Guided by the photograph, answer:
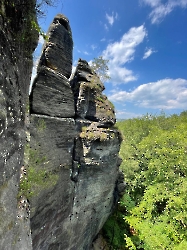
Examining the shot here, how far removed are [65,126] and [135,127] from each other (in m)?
22.4

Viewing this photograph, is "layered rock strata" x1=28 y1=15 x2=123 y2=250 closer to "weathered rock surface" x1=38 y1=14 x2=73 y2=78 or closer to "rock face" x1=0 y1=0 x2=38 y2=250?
"weathered rock surface" x1=38 y1=14 x2=73 y2=78

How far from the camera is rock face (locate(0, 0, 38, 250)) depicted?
3.60 meters

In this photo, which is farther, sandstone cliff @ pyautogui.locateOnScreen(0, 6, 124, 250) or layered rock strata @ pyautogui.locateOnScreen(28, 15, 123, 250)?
layered rock strata @ pyautogui.locateOnScreen(28, 15, 123, 250)

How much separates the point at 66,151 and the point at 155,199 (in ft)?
31.0

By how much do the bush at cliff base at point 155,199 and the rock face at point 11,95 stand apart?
9.36 meters

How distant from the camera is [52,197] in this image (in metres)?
7.68

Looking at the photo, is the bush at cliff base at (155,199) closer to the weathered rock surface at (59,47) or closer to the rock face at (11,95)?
the rock face at (11,95)

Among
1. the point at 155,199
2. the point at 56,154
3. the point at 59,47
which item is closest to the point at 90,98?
the point at 59,47

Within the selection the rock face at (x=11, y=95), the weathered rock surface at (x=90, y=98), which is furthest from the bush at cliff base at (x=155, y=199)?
the rock face at (x=11, y=95)

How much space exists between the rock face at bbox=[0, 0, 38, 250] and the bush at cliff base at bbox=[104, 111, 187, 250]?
9363 mm

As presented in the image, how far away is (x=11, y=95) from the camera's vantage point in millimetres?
3934

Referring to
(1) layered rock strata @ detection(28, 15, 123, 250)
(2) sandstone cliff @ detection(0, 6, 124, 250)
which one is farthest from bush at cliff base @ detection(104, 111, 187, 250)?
(1) layered rock strata @ detection(28, 15, 123, 250)

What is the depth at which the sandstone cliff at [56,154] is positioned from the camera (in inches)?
168

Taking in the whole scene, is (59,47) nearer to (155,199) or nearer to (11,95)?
(11,95)
